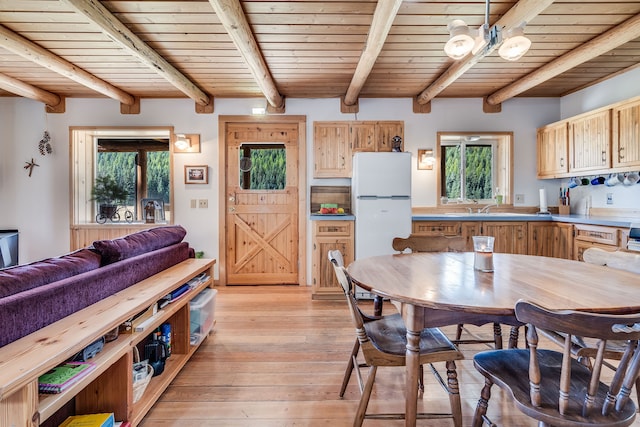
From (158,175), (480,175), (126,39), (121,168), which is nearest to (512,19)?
(480,175)

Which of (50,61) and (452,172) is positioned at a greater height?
(50,61)

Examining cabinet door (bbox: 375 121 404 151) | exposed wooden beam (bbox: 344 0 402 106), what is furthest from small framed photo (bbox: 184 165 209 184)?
cabinet door (bbox: 375 121 404 151)

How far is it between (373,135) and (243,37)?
7.20 ft

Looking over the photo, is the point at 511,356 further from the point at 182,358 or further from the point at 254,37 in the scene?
the point at 254,37

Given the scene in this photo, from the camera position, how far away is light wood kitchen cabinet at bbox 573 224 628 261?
2.85 m

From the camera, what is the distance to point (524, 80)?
346 centimetres

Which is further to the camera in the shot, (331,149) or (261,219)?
(261,219)

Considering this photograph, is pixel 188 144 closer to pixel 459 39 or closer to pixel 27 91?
pixel 27 91

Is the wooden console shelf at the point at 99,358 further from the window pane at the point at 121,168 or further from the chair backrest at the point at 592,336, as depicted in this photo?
the window pane at the point at 121,168

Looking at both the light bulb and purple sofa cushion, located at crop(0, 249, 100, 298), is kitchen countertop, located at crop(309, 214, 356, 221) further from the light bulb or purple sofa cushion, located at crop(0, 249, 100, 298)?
purple sofa cushion, located at crop(0, 249, 100, 298)

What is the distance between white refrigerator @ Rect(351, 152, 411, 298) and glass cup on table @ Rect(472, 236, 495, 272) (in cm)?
184

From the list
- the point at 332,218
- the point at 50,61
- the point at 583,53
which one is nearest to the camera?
the point at 583,53

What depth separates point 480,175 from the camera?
4.38 metres

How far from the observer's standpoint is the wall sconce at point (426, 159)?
414 cm
